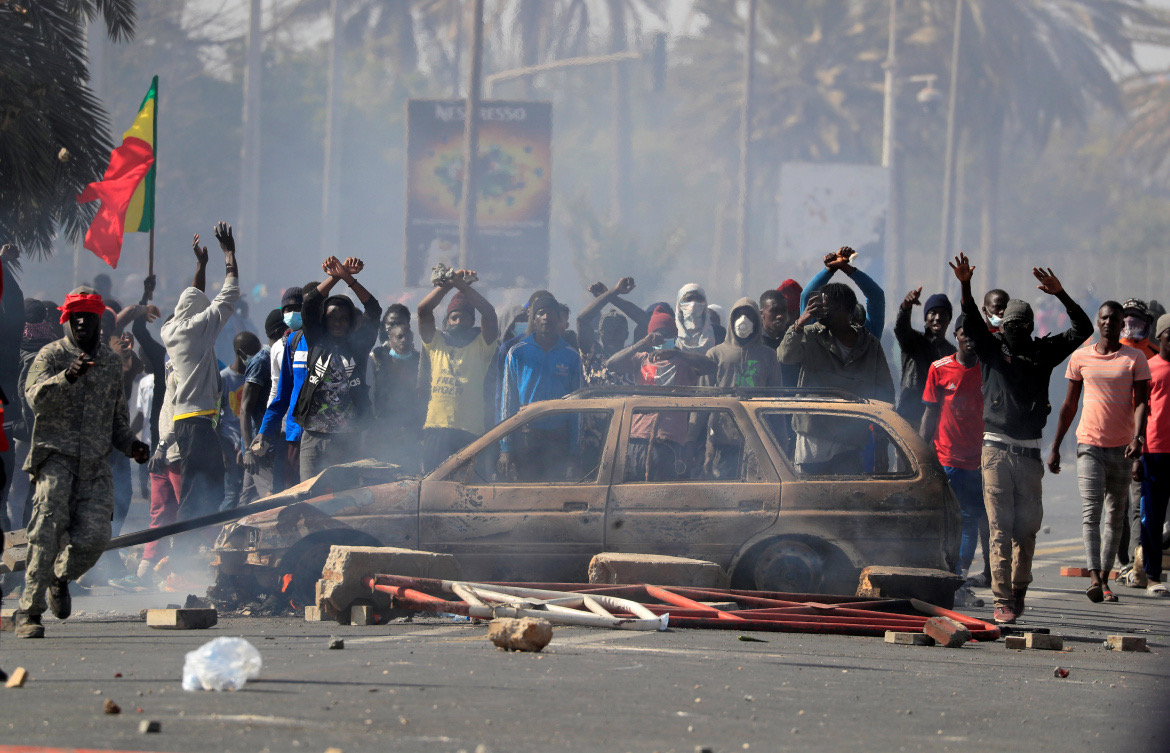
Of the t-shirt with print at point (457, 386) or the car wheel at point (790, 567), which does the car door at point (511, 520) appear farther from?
the t-shirt with print at point (457, 386)

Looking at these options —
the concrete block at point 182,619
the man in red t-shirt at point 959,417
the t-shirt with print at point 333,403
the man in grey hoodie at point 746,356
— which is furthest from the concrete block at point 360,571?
the man in red t-shirt at point 959,417

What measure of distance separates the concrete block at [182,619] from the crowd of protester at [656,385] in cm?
124

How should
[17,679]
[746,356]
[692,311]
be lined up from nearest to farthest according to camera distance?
[17,679] < [746,356] < [692,311]

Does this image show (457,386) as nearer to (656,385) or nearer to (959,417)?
(656,385)

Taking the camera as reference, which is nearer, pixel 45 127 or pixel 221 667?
pixel 221 667

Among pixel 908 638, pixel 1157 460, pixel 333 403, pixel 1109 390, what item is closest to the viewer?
pixel 908 638

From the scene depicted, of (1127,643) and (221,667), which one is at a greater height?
(221,667)

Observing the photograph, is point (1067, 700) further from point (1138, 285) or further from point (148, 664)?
point (1138, 285)

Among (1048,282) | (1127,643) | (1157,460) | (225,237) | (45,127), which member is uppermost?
(45,127)

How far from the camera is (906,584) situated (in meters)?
8.24

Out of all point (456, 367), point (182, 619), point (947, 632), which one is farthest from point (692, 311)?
point (182, 619)

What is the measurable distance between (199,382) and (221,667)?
16.4ft

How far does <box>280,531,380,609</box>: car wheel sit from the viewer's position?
8523 millimetres

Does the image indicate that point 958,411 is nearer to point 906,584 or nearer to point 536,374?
point 906,584
